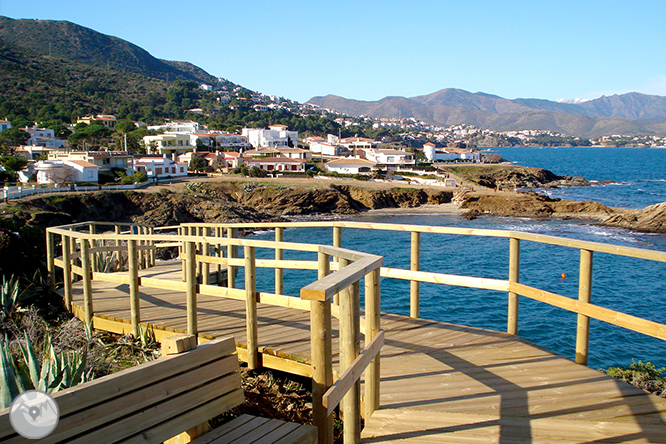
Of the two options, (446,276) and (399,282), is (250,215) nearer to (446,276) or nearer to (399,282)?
(399,282)

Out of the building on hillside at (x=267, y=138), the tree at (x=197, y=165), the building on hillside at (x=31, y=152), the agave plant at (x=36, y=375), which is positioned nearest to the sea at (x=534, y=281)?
the agave plant at (x=36, y=375)

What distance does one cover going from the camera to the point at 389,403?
415cm

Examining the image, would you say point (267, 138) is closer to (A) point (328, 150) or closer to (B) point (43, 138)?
(A) point (328, 150)

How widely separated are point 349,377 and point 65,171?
2459 inches

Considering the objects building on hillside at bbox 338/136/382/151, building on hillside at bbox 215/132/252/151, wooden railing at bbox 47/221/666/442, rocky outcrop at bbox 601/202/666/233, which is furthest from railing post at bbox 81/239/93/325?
building on hillside at bbox 338/136/382/151

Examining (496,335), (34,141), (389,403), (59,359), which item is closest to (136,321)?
(59,359)

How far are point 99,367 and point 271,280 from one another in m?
20.7

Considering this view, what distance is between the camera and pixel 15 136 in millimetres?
82188

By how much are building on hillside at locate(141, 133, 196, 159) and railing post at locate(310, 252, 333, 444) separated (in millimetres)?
89578

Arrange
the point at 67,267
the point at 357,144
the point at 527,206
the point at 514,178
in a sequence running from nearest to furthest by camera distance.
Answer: the point at 67,267, the point at 527,206, the point at 514,178, the point at 357,144

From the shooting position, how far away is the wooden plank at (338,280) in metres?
2.76

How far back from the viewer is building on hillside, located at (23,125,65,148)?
86.7 metres

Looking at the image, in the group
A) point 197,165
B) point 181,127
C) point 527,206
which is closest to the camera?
point 527,206

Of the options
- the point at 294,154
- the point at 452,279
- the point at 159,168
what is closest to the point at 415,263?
the point at 452,279
